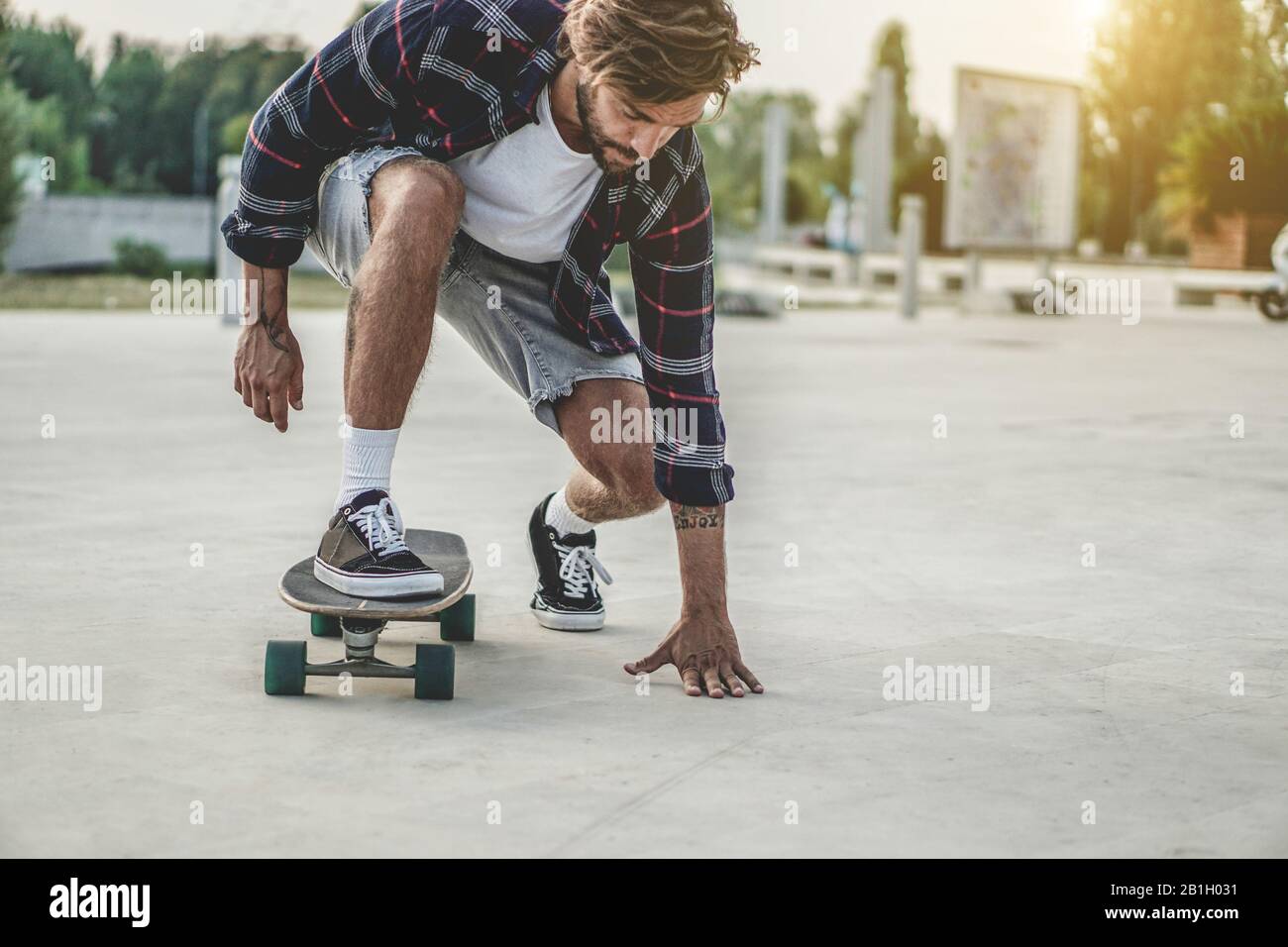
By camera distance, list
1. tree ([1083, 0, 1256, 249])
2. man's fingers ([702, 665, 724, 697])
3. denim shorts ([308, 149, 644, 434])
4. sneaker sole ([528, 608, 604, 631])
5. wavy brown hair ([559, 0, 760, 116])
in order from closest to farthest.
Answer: wavy brown hair ([559, 0, 760, 116]), man's fingers ([702, 665, 724, 697]), denim shorts ([308, 149, 644, 434]), sneaker sole ([528, 608, 604, 631]), tree ([1083, 0, 1256, 249])

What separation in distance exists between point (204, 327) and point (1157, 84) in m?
34.1

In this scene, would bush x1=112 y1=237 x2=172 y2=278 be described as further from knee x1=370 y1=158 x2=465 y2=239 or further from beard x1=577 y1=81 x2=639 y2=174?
beard x1=577 y1=81 x2=639 y2=174

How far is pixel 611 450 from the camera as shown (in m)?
3.36

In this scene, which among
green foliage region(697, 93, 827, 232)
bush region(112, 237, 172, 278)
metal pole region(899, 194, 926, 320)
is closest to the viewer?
metal pole region(899, 194, 926, 320)

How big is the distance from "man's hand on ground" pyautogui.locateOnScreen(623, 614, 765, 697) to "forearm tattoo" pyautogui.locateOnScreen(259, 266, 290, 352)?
90 centimetres

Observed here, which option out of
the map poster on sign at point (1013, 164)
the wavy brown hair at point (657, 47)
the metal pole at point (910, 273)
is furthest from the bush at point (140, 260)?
the wavy brown hair at point (657, 47)

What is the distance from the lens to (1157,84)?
4225 cm

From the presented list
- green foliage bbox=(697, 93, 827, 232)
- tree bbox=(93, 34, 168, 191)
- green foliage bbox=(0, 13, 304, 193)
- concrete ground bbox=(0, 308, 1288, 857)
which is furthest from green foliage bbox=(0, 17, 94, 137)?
concrete ground bbox=(0, 308, 1288, 857)

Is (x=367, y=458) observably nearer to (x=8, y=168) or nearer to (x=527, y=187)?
(x=527, y=187)

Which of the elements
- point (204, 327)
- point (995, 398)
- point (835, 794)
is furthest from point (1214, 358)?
point (835, 794)

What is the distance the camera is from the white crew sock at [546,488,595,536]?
11.8ft

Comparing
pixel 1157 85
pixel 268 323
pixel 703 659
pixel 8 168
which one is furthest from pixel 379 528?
pixel 1157 85

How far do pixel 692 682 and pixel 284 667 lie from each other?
723 mm

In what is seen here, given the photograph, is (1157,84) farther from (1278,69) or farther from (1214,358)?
(1214,358)
